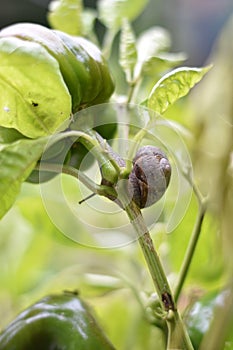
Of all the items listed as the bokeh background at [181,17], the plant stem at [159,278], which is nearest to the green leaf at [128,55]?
the plant stem at [159,278]

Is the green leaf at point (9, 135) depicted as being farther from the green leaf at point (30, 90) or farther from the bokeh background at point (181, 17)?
the bokeh background at point (181, 17)

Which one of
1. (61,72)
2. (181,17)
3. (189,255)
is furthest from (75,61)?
(181,17)

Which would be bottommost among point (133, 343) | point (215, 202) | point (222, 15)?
point (222, 15)

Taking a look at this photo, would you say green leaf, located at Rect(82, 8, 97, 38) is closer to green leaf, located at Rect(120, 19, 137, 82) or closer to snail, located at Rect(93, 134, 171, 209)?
green leaf, located at Rect(120, 19, 137, 82)

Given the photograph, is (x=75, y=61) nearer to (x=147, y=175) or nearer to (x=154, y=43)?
(x=147, y=175)

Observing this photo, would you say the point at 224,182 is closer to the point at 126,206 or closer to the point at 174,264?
the point at 126,206

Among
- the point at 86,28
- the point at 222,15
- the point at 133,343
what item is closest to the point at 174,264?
the point at 133,343

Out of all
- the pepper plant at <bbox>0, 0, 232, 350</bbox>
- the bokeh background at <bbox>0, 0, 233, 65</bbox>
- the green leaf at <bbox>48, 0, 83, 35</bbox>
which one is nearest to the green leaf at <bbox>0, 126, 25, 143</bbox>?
the pepper plant at <bbox>0, 0, 232, 350</bbox>
